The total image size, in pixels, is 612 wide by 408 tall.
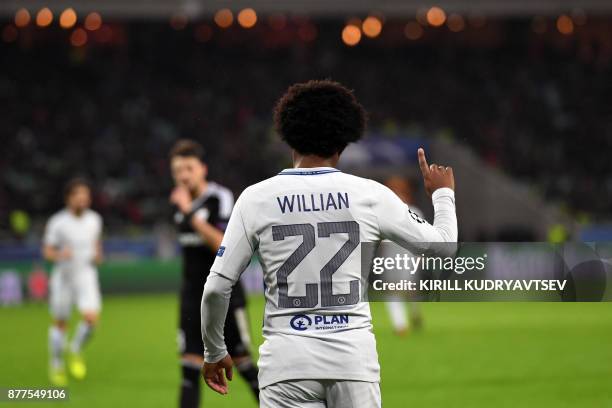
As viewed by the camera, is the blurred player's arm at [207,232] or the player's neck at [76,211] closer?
the blurred player's arm at [207,232]

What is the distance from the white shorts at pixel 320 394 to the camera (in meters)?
3.77

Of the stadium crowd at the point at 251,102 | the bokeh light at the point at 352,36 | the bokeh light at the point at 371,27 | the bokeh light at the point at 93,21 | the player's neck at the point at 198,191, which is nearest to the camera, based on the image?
the player's neck at the point at 198,191

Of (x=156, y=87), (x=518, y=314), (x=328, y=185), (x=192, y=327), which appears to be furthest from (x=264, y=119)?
(x=328, y=185)

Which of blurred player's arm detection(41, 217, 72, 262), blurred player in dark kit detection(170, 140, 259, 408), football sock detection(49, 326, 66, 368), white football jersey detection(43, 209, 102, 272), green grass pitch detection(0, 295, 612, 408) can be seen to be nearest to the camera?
blurred player in dark kit detection(170, 140, 259, 408)

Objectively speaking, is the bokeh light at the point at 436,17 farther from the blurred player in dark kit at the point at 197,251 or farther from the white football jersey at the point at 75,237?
the blurred player in dark kit at the point at 197,251

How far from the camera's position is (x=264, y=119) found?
34750mm

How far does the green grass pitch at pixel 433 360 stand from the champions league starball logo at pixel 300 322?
584cm

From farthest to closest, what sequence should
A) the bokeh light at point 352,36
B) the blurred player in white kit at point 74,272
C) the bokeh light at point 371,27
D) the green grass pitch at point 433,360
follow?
the bokeh light at point 352,36, the bokeh light at point 371,27, the blurred player in white kit at point 74,272, the green grass pitch at point 433,360

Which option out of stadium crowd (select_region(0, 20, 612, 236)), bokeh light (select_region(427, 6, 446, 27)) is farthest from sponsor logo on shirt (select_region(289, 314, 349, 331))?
bokeh light (select_region(427, 6, 446, 27))

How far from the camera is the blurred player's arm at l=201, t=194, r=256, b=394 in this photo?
3.88m

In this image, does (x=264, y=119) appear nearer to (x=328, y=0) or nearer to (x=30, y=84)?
(x=328, y=0)

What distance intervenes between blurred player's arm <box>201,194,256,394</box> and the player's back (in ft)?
0.18

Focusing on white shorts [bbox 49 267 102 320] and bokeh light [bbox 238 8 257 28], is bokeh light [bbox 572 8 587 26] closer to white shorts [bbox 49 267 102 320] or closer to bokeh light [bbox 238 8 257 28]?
bokeh light [bbox 238 8 257 28]

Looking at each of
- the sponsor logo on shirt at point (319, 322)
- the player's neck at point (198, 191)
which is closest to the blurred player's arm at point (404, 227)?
the sponsor logo on shirt at point (319, 322)
